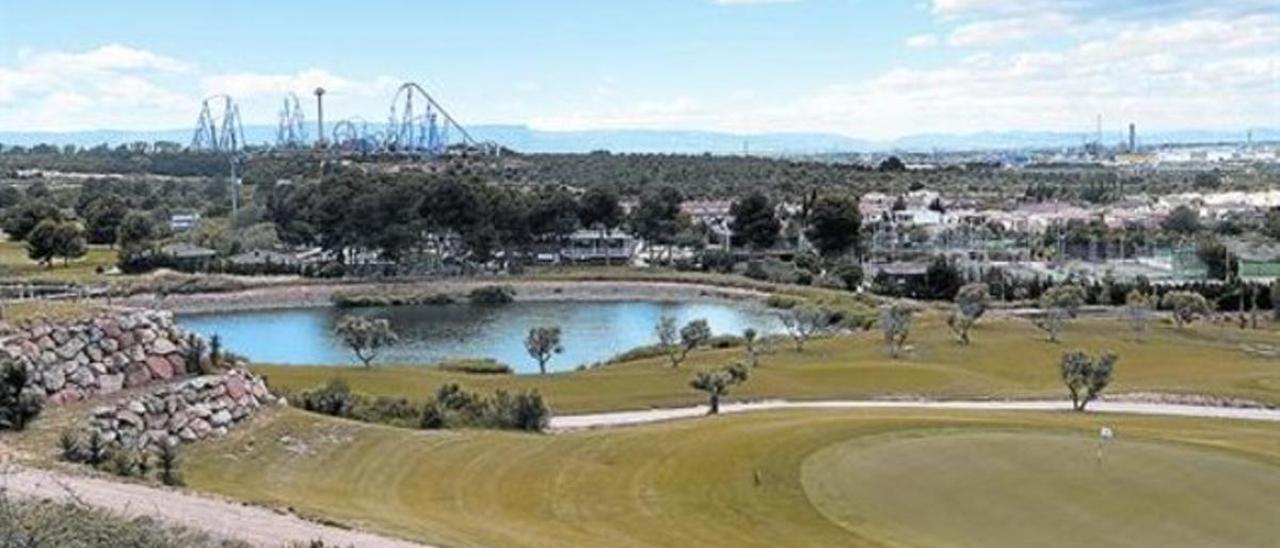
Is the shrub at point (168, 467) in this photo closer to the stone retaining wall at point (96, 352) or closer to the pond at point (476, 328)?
the stone retaining wall at point (96, 352)

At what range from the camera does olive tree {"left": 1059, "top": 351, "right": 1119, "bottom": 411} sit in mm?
31922

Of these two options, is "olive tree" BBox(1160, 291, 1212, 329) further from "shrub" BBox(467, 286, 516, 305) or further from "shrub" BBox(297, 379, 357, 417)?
"shrub" BBox(297, 379, 357, 417)

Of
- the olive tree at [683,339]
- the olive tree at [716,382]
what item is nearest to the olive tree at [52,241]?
the olive tree at [683,339]

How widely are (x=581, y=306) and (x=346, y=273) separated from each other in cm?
1654

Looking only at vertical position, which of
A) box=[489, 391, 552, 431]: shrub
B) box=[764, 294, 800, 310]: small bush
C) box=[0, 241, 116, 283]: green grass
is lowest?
box=[764, 294, 800, 310]: small bush

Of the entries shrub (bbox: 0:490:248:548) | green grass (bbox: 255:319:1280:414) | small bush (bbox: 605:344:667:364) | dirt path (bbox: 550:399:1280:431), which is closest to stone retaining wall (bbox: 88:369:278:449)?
shrub (bbox: 0:490:248:548)

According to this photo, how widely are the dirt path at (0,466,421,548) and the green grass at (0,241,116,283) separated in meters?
55.4

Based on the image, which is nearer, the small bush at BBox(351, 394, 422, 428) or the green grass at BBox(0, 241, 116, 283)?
the small bush at BBox(351, 394, 422, 428)

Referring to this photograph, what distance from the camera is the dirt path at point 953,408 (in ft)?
103

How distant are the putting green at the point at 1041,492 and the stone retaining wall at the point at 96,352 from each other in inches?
350

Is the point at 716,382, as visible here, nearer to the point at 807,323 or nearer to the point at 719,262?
the point at 807,323

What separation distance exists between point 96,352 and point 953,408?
19.4 meters

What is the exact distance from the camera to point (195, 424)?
18.3 m

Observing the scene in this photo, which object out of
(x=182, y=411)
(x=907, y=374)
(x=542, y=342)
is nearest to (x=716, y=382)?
(x=907, y=374)
